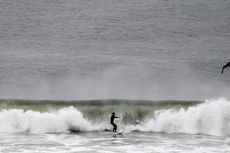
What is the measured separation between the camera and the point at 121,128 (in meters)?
35.1

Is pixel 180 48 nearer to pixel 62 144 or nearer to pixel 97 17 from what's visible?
pixel 97 17

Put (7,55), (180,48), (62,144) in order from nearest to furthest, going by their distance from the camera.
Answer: (62,144) < (7,55) < (180,48)

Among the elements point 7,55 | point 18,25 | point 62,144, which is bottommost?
point 62,144

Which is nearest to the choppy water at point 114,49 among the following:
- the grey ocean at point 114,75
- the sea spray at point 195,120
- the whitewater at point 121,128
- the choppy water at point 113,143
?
the grey ocean at point 114,75

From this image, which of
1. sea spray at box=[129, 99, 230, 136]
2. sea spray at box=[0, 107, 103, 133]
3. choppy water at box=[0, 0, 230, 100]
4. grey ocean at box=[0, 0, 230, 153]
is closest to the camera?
grey ocean at box=[0, 0, 230, 153]

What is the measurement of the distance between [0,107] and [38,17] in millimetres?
51327

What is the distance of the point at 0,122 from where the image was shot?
114ft

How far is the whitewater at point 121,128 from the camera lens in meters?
30.1

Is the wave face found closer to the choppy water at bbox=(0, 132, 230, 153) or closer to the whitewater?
the whitewater

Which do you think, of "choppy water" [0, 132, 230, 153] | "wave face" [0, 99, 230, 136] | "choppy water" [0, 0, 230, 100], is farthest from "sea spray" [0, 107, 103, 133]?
"choppy water" [0, 0, 230, 100]

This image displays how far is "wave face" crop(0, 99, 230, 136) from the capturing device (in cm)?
3469

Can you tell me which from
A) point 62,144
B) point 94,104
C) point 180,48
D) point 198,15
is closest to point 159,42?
point 180,48

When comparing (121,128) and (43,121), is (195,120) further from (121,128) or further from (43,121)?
(43,121)

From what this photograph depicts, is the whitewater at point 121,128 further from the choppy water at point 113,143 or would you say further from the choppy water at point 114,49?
the choppy water at point 114,49
